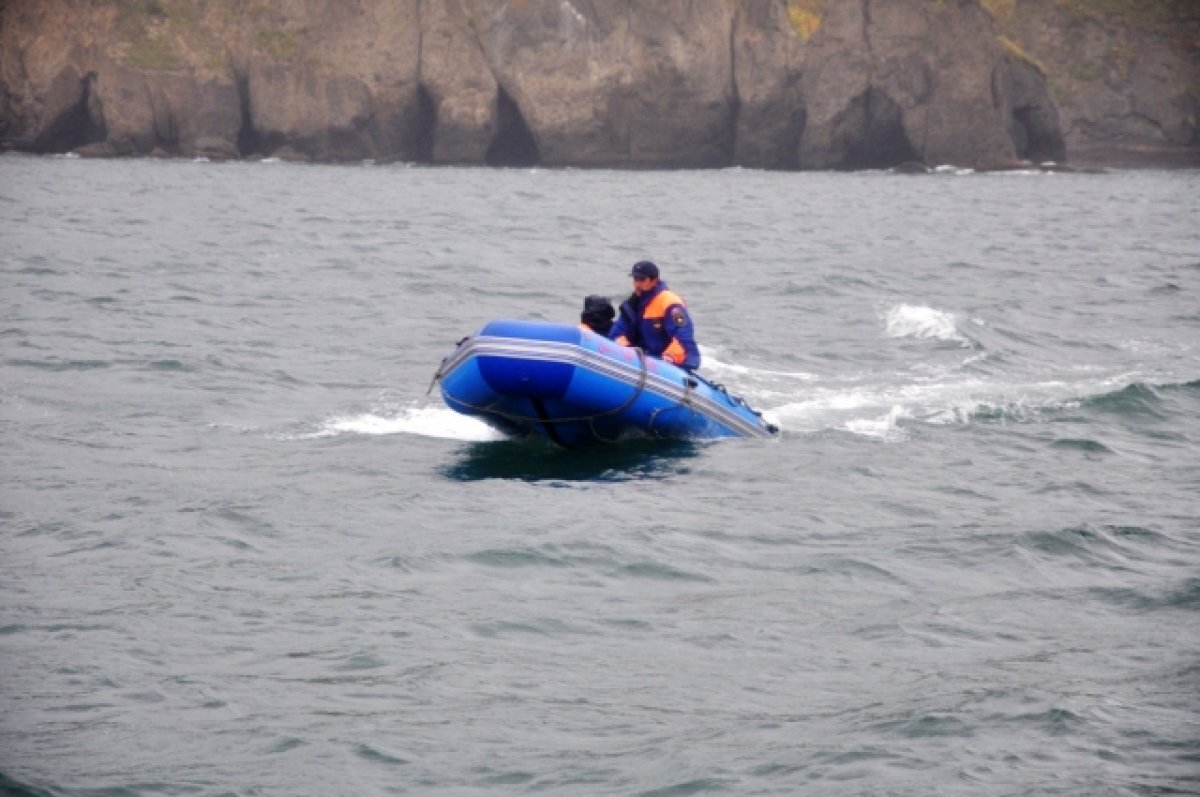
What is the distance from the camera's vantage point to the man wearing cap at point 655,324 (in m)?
13.5

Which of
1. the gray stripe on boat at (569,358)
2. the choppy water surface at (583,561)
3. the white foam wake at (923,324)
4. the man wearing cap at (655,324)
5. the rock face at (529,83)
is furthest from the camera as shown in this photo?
the rock face at (529,83)

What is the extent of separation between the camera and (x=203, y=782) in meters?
6.46

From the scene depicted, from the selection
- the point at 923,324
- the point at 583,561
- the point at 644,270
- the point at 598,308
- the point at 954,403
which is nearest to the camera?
the point at 583,561

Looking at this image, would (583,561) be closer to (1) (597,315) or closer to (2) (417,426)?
(1) (597,315)

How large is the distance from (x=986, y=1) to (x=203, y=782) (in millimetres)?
95816

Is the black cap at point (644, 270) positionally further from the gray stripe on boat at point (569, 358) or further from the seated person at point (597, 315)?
the gray stripe on boat at point (569, 358)

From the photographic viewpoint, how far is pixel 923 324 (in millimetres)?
20438

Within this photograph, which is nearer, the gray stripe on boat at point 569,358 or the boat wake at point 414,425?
the gray stripe on boat at point 569,358

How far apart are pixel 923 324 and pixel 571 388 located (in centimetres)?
936

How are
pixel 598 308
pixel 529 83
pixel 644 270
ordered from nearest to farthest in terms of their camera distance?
pixel 598 308, pixel 644 270, pixel 529 83

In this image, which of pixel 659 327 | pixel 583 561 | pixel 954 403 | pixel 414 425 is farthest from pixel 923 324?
pixel 583 561

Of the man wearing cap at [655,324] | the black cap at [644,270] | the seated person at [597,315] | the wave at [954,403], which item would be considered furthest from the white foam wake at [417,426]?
the wave at [954,403]

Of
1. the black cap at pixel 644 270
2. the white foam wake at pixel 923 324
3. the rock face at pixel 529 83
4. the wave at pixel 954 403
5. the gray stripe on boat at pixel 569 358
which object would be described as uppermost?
the rock face at pixel 529 83

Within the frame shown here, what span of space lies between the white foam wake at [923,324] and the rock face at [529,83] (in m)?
46.5
